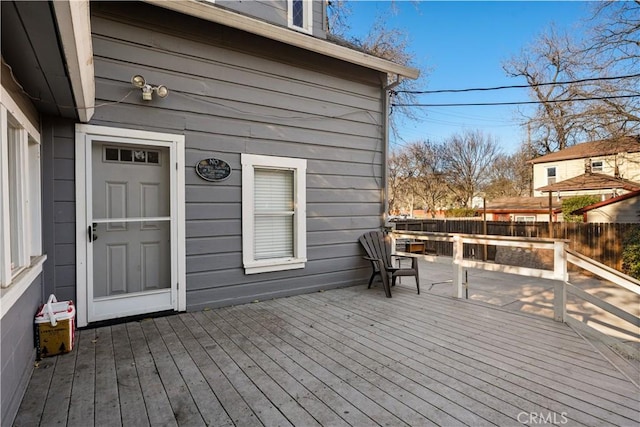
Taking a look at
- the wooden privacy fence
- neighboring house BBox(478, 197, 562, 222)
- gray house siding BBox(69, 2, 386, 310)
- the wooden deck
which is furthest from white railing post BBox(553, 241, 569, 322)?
neighboring house BBox(478, 197, 562, 222)

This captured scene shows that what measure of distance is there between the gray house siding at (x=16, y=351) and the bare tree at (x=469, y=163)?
72.1 feet

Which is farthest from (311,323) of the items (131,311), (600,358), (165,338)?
(600,358)

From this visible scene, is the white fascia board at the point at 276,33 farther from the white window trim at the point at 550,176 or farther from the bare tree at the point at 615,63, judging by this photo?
the white window trim at the point at 550,176

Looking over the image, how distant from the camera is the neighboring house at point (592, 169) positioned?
30.0 feet

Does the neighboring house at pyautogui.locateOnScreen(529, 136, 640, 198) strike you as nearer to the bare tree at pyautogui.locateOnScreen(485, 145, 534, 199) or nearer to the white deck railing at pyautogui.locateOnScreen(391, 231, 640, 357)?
the bare tree at pyautogui.locateOnScreen(485, 145, 534, 199)

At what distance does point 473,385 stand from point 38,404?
102 inches

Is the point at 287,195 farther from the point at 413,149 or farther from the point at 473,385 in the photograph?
the point at 413,149

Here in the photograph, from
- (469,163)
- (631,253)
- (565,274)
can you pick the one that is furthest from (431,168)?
(565,274)

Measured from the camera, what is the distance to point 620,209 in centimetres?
845

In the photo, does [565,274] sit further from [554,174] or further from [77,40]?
[554,174]

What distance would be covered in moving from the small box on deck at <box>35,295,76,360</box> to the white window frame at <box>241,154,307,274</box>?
1.75m

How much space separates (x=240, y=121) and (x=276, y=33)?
107cm

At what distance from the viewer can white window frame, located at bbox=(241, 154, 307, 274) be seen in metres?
3.93

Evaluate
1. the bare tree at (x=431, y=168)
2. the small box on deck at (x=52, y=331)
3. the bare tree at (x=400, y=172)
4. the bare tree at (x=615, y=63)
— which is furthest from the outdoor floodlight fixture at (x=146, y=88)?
the bare tree at (x=431, y=168)
